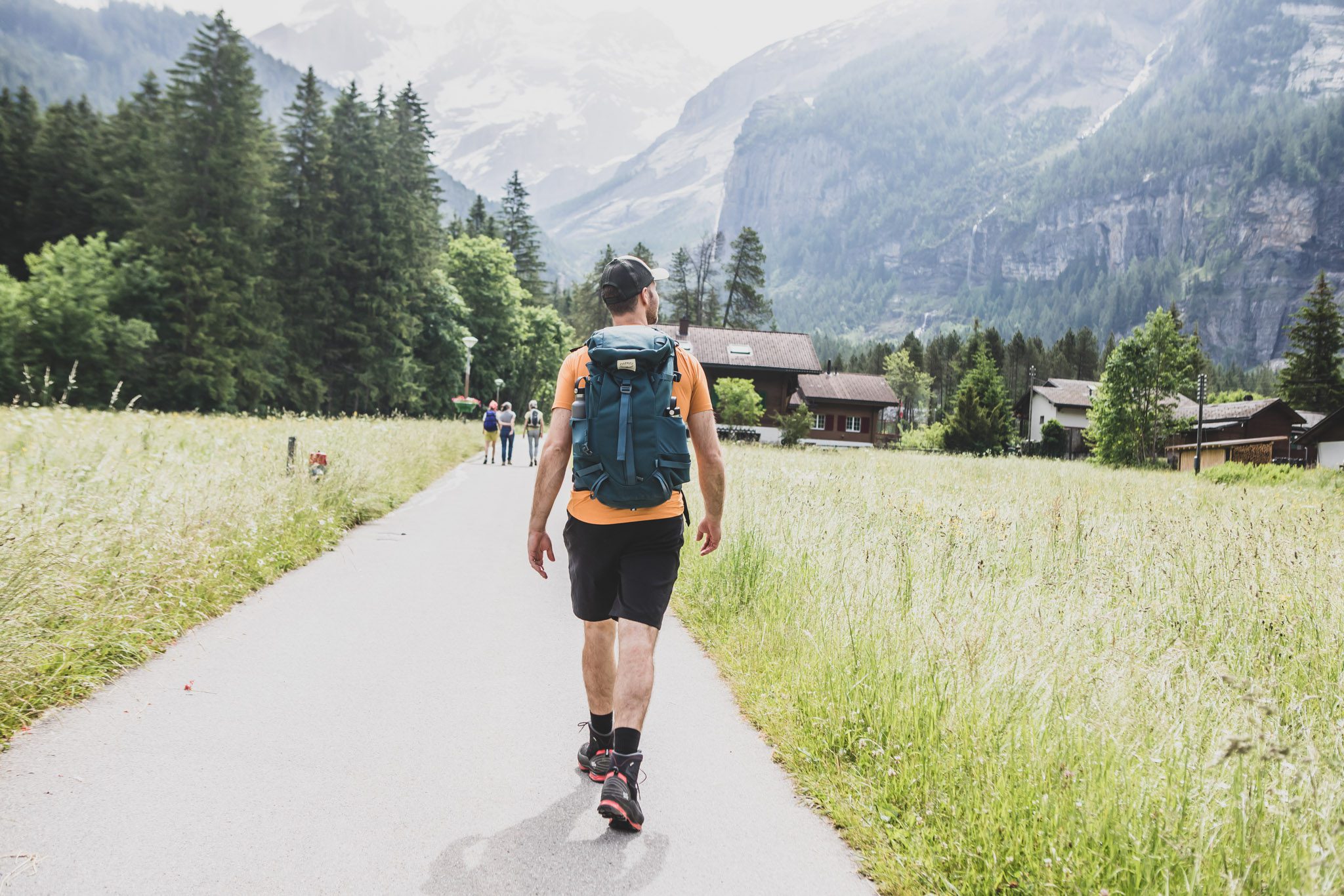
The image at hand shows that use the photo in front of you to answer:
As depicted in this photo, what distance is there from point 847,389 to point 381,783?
70.2 meters

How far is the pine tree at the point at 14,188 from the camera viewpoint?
39.2 m

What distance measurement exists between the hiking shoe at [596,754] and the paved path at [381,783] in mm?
92

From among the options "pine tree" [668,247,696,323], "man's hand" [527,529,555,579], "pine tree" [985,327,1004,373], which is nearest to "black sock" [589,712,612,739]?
"man's hand" [527,529,555,579]

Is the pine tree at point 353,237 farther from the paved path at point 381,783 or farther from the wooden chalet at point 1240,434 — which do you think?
the wooden chalet at point 1240,434

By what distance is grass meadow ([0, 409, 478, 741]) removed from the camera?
433cm

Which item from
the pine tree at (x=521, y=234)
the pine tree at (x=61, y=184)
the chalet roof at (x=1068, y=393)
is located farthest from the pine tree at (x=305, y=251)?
the chalet roof at (x=1068, y=393)

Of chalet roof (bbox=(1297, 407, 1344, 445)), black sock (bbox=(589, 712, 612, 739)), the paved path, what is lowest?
the paved path

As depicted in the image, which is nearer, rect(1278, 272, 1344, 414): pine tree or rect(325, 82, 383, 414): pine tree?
rect(325, 82, 383, 414): pine tree

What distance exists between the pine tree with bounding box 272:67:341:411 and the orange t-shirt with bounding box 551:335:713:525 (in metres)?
40.6

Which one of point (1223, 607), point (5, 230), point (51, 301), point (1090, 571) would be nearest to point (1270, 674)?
point (1223, 607)

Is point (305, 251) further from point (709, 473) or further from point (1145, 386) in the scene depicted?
point (1145, 386)

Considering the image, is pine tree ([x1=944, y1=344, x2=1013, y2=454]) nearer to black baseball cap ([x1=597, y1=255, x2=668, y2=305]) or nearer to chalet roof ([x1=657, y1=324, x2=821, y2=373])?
chalet roof ([x1=657, y1=324, x2=821, y2=373])

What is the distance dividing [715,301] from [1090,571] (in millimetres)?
70787

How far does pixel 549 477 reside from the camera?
11.3 ft
